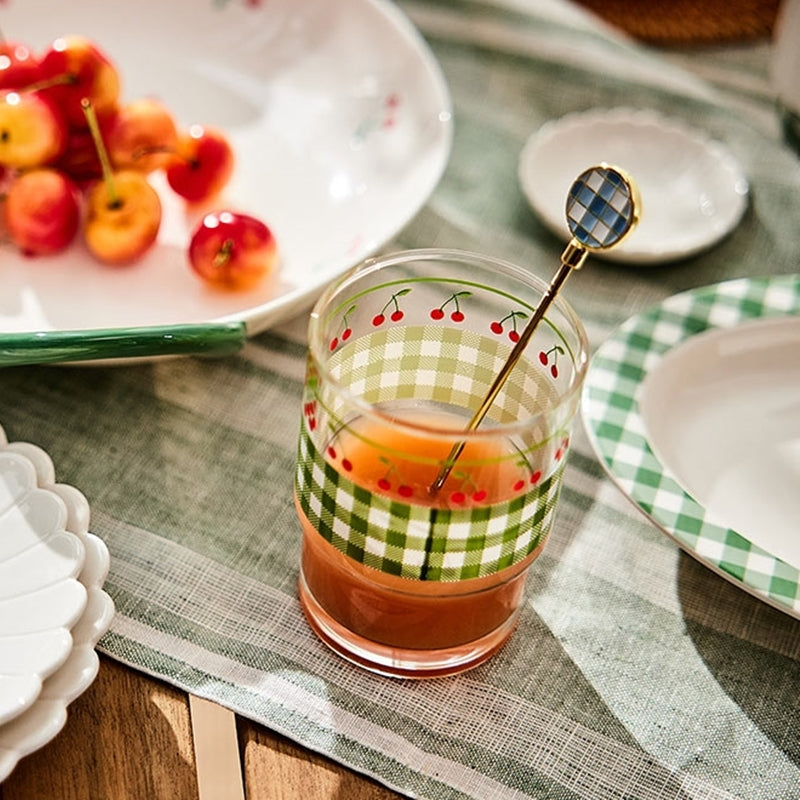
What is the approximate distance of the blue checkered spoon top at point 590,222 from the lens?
0.50m

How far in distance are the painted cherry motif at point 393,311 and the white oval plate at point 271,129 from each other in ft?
0.53

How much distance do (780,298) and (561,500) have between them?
22cm

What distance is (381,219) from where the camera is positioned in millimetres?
829

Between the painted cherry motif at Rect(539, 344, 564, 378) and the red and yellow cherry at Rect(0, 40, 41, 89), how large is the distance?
0.49 m

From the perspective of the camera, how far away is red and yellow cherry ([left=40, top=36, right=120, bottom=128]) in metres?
0.82

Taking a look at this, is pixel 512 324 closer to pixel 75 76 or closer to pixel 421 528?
pixel 421 528

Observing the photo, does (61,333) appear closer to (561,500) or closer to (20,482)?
(20,482)

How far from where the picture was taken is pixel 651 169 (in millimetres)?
927

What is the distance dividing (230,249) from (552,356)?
29 cm

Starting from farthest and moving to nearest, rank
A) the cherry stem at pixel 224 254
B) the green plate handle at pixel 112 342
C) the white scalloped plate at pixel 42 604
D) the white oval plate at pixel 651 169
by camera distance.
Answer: the white oval plate at pixel 651 169, the cherry stem at pixel 224 254, the green plate handle at pixel 112 342, the white scalloped plate at pixel 42 604

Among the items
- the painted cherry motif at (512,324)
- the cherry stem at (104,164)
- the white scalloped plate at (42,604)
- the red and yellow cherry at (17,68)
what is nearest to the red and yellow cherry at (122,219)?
the cherry stem at (104,164)

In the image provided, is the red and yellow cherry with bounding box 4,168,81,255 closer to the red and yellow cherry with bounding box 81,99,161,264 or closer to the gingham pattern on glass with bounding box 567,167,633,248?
the red and yellow cherry with bounding box 81,99,161,264

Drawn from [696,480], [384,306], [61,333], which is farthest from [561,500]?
[61,333]

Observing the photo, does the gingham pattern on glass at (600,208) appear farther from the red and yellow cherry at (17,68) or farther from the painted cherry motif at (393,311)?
the red and yellow cherry at (17,68)
